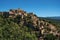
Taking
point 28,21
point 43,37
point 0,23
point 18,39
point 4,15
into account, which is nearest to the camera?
point 18,39

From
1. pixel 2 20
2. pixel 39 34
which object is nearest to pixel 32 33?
pixel 39 34

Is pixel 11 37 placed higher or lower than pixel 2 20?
lower

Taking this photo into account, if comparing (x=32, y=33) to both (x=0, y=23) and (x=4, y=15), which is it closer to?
(x=0, y=23)

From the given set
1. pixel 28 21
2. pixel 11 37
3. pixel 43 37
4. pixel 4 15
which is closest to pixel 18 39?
pixel 11 37

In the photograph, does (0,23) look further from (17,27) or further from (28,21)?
(28,21)

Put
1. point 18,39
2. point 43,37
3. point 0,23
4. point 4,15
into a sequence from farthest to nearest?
point 4,15 → point 0,23 → point 43,37 → point 18,39

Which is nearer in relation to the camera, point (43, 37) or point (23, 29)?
point (43, 37)
